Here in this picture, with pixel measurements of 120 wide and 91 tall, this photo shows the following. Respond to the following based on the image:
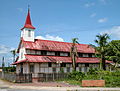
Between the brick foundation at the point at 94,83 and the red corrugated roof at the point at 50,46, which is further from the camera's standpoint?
the red corrugated roof at the point at 50,46

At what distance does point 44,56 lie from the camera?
120ft

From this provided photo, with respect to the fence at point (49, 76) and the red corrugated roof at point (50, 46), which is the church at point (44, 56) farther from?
the fence at point (49, 76)

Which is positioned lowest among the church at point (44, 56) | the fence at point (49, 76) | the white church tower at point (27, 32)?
the fence at point (49, 76)

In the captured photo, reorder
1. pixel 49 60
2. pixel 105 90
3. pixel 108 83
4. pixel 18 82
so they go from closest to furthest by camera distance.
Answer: pixel 105 90, pixel 108 83, pixel 18 82, pixel 49 60

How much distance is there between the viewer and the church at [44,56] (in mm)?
34400

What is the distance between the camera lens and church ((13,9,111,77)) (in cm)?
3440

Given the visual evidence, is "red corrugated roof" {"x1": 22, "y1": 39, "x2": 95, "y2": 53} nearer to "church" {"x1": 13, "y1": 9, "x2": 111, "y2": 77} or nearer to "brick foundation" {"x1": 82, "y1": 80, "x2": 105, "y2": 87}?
"church" {"x1": 13, "y1": 9, "x2": 111, "y2": 77}

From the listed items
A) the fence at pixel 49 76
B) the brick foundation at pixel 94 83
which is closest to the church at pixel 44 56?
the fence at pixel 49 76

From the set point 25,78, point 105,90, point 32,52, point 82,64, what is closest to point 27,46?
point 32,52

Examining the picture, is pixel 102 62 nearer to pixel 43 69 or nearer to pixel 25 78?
pixel 43 69

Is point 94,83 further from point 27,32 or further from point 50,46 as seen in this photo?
point 27,32

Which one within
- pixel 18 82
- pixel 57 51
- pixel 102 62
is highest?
pixel 57 51

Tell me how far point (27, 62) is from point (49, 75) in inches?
242

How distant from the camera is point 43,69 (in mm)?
35219
